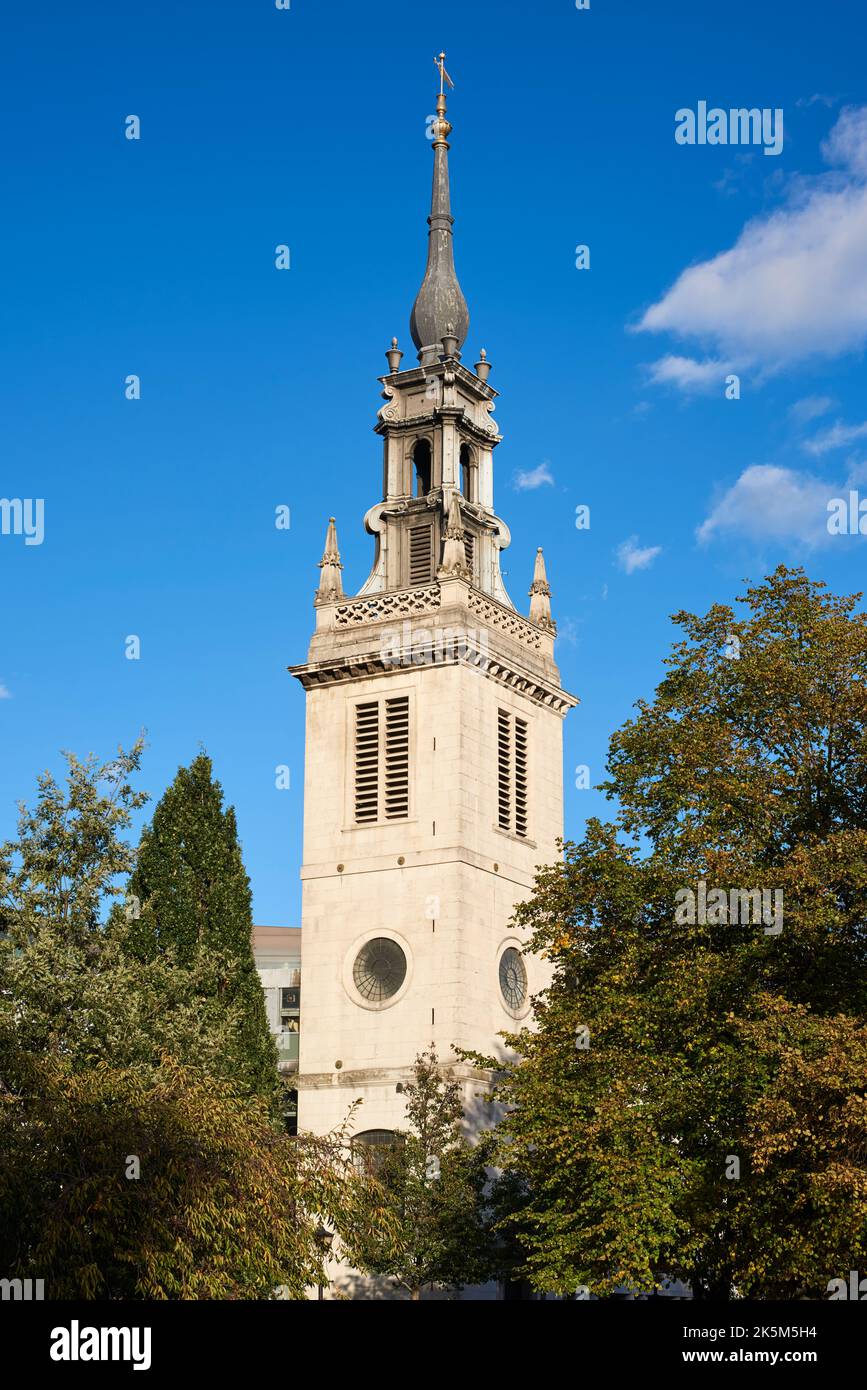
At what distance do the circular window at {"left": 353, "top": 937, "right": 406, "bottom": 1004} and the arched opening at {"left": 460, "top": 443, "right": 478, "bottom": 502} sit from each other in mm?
16439

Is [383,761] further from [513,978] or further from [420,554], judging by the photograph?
[420,554]

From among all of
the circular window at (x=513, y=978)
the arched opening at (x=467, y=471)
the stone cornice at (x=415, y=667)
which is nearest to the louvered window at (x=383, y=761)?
the stone cornice at (x=415, y=667)

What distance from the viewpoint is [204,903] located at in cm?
5341

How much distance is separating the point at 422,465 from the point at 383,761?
39.3ft

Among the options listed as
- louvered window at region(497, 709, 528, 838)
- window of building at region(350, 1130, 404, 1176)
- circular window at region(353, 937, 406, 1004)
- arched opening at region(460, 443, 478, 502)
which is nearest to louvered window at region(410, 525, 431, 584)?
arched opening at region(460, 443, 478, 502)

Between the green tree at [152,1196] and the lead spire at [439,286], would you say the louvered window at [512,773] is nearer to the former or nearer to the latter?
the lead spire at [439,286]

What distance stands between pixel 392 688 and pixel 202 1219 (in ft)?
100

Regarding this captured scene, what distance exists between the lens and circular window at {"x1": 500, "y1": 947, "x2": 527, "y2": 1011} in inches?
2144

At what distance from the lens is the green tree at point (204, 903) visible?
51219 mm

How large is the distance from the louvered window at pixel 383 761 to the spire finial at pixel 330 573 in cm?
436

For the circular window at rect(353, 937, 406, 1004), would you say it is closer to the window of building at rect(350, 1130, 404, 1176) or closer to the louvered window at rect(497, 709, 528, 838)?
the window of building at rect(350, 1130, 404, 1176)

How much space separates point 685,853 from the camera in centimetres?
3444

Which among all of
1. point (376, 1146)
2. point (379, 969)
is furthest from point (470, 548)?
point (376, 1146)
